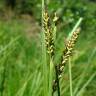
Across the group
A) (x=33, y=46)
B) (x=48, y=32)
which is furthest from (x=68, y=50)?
(x=33, y=46)

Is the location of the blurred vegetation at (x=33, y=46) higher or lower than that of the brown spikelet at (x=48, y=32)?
lower

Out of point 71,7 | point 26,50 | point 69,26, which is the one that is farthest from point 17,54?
point 71,7

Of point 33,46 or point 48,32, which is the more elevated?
point 48,32

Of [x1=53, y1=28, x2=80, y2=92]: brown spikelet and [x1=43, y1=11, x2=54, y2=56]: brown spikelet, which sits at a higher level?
[x1=43, y1=11, x2=54, y2=56]: brown spikelet

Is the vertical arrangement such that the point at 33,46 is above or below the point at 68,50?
below

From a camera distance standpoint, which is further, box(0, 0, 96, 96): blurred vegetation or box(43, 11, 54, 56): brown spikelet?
box(0, 0, 96, 96): blurred vegetation

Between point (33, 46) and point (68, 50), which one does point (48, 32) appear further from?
point (33, 46)

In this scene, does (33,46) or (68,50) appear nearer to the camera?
(68,50)

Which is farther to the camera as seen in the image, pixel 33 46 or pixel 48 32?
pixel 33 46
